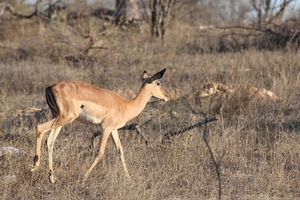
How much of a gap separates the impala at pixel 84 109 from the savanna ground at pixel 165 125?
0.23 meters

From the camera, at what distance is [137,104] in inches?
240

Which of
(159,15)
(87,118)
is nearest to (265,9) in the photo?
(159,15)

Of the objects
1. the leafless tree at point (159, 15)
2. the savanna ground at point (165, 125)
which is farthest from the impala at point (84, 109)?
the leafless tree at point (159, 15)

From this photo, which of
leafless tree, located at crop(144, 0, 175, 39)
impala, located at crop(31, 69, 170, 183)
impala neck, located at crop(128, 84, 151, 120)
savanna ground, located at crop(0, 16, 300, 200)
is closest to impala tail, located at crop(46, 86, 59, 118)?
impala, located at crop(31, 69, 170, 183)

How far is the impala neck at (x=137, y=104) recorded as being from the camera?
19.7ft

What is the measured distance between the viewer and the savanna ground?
5156 millimetres

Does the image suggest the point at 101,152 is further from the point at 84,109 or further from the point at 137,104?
the point at 137,104

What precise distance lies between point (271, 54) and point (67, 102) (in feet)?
25.2

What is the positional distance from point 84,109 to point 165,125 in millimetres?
2398

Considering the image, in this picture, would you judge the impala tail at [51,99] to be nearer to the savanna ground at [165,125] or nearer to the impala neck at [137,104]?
the savanna ground at [165,125]

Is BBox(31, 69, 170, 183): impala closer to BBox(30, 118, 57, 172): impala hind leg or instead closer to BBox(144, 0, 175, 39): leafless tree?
BBox(30, 118, 57, 172): impala hind leg

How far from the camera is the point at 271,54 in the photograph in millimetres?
12070

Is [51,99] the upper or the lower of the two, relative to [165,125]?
upper

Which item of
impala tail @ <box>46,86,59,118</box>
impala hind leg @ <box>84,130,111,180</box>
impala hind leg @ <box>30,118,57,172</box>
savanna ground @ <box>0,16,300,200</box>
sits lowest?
savanna ground @ <box>0,16,300,200</box>
